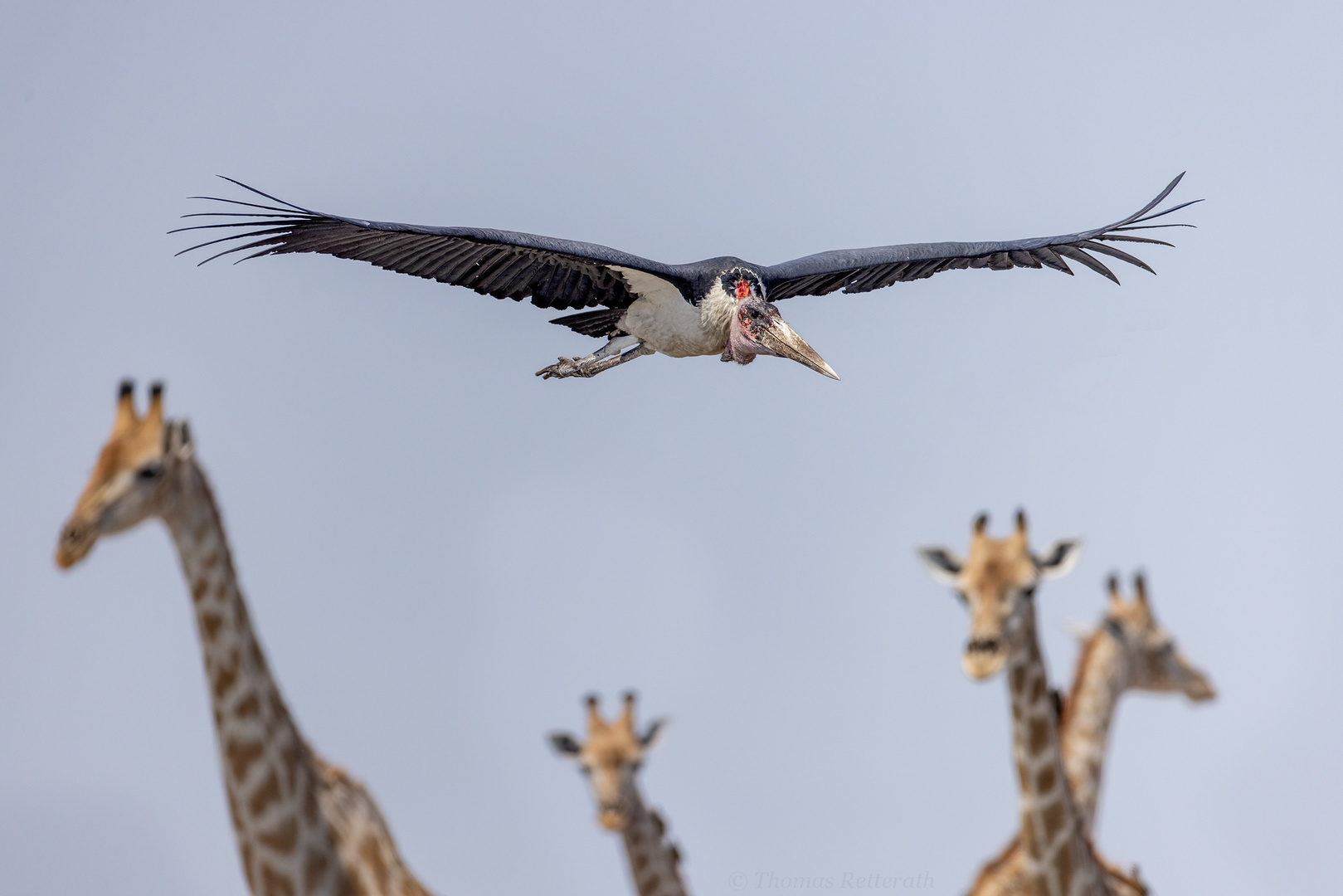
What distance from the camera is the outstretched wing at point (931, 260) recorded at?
1452 centimetres

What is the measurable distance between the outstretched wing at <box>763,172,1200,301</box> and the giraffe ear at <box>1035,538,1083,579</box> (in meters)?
7.52

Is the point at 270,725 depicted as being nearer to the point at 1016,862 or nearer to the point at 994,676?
the point at 994,676

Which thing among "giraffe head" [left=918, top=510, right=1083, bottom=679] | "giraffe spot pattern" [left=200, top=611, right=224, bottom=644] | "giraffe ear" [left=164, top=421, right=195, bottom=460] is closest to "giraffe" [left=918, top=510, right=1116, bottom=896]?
"giraffe head" [left=918, top=510, right=1083, bottom=679]

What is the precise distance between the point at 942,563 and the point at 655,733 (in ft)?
7.68

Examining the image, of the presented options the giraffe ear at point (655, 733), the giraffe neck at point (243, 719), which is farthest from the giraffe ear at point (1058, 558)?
the giraffe neck at point (243, 719)

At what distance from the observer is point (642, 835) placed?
8469 mm

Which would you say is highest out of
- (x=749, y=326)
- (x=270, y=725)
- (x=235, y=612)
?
(x=749, y=326)

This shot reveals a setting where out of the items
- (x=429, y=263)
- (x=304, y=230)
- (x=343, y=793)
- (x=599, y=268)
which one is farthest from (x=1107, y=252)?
(x=343, y=793)

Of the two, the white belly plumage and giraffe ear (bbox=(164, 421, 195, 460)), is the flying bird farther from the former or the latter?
giraffe ear (bbox=(164, 421, 195, 460))

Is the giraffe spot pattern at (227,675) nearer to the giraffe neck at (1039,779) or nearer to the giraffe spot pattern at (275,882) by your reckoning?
the giraffe spot pattern at (275,882)

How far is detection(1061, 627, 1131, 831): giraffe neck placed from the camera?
28.8 ft

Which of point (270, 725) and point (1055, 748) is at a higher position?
point (270, 725)

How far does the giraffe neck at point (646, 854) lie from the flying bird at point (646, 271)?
5.47 meters

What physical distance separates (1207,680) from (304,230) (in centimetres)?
801
